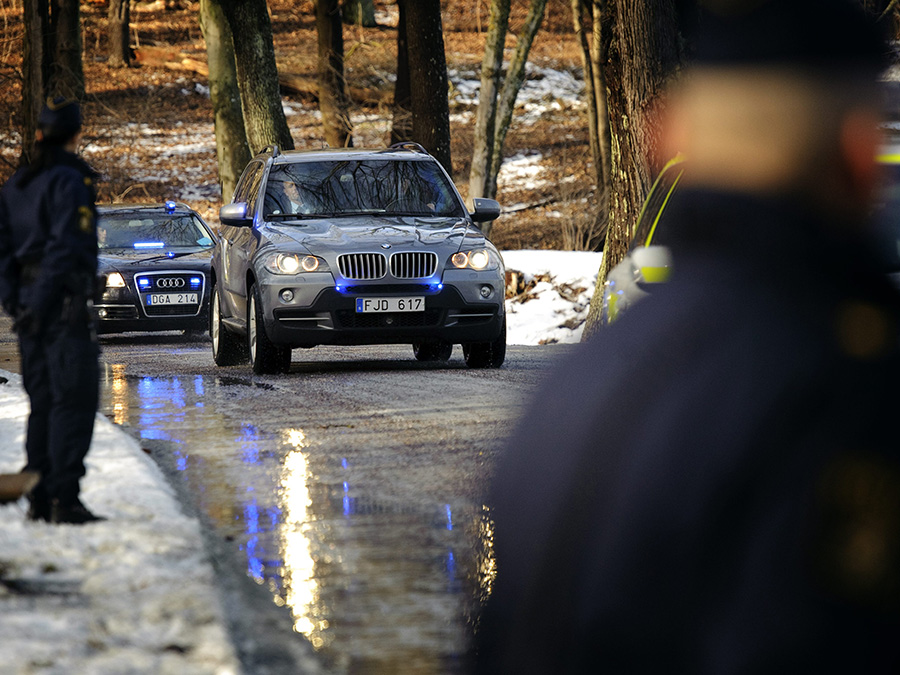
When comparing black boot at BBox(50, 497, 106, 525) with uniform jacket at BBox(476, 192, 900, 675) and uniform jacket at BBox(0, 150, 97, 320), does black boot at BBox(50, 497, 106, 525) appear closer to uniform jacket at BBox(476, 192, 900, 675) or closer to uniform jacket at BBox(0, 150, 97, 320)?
uniform jacket at BBox(0, 150, 97, 320)

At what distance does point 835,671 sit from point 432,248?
442 inches

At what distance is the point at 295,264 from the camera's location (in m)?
12.5

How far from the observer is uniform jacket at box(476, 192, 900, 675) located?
5.05 feet

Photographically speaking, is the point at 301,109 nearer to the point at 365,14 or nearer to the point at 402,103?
the point at 365,14

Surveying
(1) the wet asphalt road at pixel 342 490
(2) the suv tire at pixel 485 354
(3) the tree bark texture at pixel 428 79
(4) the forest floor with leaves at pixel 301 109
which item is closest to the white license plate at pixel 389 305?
(1) the wet asphalt road at pixel 342 490

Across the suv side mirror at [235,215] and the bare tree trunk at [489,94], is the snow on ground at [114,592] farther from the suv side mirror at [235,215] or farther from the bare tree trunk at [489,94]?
the bare tree trunk at [489,94]

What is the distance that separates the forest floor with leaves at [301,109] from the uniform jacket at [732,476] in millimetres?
27890

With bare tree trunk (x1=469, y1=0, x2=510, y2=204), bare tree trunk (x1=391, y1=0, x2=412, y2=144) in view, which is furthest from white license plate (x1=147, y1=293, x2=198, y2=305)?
bare tree trunk (x1=469, y1=0, x2=510, y2=204)

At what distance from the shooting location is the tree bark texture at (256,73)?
23.3 metres

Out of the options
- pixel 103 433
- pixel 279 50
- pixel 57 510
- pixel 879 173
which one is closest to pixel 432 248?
A: pixel 103 433

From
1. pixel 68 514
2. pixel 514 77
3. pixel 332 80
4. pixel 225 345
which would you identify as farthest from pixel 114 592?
pixel 332 80

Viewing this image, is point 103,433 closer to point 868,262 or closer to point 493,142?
point 868,262

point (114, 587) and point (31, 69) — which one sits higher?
point (114, 587)

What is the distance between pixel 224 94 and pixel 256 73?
10.6 feet
